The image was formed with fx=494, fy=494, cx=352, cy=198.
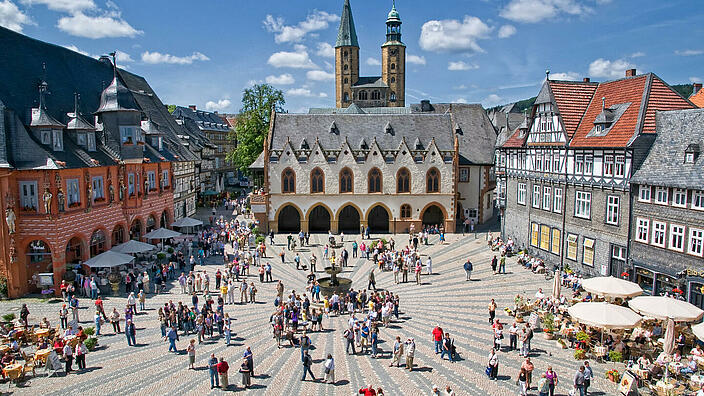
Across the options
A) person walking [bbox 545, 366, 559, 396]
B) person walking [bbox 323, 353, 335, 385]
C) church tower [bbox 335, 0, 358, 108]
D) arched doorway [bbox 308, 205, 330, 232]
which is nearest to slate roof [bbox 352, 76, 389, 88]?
church tower [bbox 335, 0, 358, 108]

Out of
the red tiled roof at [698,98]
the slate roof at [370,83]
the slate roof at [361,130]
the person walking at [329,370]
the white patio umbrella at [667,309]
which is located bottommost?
the person walking at [329,370]

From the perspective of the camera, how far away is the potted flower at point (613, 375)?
18250 mm

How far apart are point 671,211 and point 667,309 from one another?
7402 mm

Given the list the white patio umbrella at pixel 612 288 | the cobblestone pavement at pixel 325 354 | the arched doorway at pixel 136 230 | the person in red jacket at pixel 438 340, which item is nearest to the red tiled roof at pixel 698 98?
the cobblestone pavement at pixel 325 354

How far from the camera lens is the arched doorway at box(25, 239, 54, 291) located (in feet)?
96.6

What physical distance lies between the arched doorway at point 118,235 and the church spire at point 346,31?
74692 millimetres

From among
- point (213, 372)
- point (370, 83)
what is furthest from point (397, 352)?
point (370, 83)

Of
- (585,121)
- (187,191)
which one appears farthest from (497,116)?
(187,191)

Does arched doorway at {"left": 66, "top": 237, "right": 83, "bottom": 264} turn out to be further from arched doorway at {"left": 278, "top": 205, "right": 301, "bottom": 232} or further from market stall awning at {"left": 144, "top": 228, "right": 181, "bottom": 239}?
arched doorway at {"left": 278, "top": 205, "right": 301, "bottom": 232}

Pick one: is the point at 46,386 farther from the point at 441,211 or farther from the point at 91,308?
the point at 441,211

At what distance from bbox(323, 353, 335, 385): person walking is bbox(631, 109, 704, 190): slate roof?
19.4 m

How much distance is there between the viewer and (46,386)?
1792cm

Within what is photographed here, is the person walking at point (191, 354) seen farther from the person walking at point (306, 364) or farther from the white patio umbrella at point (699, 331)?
the white patio umbrella at point (699, 331)

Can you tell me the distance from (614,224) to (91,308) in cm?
2995
